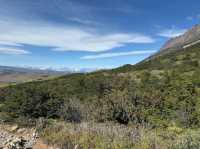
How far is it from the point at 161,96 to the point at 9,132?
1644cm

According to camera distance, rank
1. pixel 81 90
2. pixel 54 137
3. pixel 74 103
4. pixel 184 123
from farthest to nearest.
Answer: pixel 81 90 → pixel 74 103 → pixel 184 123 → pixel 54 137

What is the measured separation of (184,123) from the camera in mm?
23078

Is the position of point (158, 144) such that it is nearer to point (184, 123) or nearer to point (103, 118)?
point (184, 123)

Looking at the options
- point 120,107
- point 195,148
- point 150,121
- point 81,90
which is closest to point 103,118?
point 120,107

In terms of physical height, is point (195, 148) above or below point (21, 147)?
above

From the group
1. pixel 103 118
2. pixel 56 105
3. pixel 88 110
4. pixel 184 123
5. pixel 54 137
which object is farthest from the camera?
pixel 56 105

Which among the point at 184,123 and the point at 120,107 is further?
the point at 120,107

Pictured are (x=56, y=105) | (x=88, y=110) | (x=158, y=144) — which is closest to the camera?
(x=158, y=144)

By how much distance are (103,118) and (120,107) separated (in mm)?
2427

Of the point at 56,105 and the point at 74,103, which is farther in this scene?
the point at 56,105

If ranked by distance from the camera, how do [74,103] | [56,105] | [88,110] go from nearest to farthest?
[88,110], [74,103], [56,105]

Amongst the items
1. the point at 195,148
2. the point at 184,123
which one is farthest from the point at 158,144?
the point at 184,123

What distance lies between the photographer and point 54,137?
55.3ft

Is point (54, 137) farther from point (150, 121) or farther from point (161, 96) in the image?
point (161, 96)
